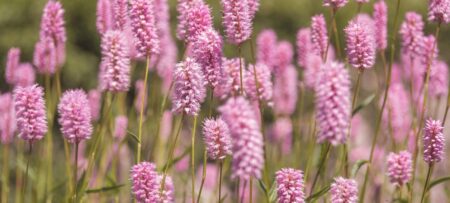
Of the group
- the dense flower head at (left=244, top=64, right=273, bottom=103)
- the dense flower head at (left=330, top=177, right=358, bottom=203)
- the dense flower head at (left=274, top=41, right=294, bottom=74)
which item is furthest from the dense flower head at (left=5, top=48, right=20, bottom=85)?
the dense flower head at (left=330, top=177, right=358, bottom=203)

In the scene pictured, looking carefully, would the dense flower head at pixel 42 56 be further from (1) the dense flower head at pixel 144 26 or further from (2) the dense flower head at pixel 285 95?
(2) the dense flower head at pixel 285 95

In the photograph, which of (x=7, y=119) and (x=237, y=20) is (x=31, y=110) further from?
(x=7, y=119)

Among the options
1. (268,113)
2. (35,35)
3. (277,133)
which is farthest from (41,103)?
(268,113)

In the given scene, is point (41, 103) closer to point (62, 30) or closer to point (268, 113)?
point (62, 30)

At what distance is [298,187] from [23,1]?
3.85m

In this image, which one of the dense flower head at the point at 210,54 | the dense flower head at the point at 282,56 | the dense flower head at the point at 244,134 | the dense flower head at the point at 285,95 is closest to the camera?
the dense flower head at the point at 244,134

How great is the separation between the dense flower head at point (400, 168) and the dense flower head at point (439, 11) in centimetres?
48

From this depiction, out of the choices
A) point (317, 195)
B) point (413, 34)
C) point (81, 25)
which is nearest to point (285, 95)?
point (413, 34)

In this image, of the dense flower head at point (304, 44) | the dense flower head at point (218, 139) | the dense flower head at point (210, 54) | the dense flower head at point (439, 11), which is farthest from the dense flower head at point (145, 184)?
the dense flower head at point (304, 44)

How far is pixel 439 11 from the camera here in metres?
2.78

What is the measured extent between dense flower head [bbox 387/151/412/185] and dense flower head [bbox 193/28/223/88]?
0.75m

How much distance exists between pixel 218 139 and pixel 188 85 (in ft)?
0.59

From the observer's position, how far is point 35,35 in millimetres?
5438

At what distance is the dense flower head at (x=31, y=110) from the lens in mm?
2414
